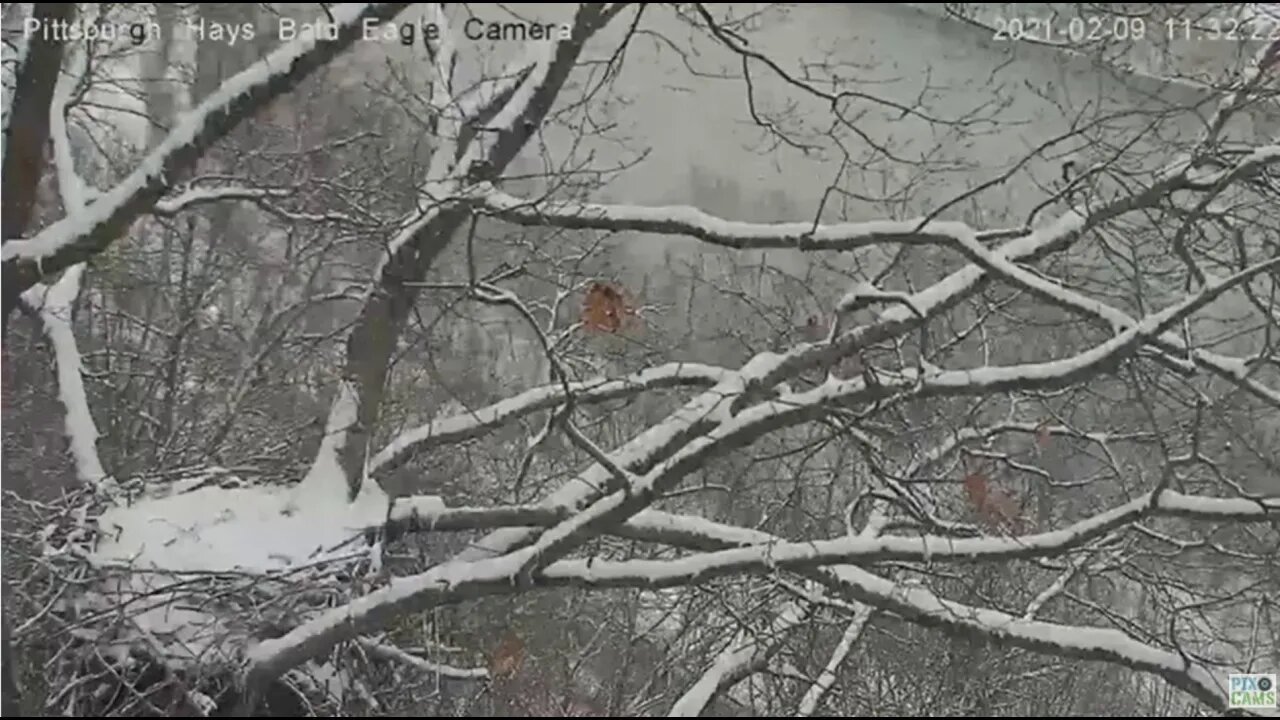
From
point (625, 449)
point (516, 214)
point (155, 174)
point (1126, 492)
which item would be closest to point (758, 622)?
point (625, 449)

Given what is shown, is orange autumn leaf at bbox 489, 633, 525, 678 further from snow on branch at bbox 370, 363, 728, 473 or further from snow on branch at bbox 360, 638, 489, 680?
snow on branch at bbox 370, 363, 728, 473

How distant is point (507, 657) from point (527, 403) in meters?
0.32

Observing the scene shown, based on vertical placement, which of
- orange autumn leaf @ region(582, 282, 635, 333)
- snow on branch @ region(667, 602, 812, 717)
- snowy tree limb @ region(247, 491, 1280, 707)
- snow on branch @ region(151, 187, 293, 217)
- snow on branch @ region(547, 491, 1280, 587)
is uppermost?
snow on branch @ region(151, 187, 293, 217)

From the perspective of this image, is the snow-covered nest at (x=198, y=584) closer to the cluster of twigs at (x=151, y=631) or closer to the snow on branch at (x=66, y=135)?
the cluster of twigs at (x=151, y=631)

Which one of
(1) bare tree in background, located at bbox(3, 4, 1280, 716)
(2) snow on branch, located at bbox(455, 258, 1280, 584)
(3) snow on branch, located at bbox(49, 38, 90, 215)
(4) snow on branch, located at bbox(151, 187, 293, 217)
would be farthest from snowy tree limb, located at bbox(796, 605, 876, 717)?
(3) snow on branch, located at bbox(49, 38, 90, 215)

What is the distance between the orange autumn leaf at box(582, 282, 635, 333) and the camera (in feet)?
5.84

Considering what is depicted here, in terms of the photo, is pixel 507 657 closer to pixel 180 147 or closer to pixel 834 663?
pixel 834 663

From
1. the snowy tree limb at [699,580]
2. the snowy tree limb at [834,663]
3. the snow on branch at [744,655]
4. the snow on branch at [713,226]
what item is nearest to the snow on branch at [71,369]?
Answer: the snowy tree limb at [699,580]

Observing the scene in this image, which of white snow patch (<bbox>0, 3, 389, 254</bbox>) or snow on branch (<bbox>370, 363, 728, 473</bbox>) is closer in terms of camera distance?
white snow patch (<bbox>0, 3, 389, 254</bbox>)

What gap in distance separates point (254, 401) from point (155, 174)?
0.39 meters

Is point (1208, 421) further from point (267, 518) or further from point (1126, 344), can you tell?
point (267, 518)

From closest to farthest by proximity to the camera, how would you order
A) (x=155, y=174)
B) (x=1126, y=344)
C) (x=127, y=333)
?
1. (x=155, y=174)
2. (x=1126, y=344)
3. (x=127, y=333)

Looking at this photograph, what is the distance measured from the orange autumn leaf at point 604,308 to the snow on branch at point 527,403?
0.34 ft

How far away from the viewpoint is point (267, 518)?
61.1 inches
